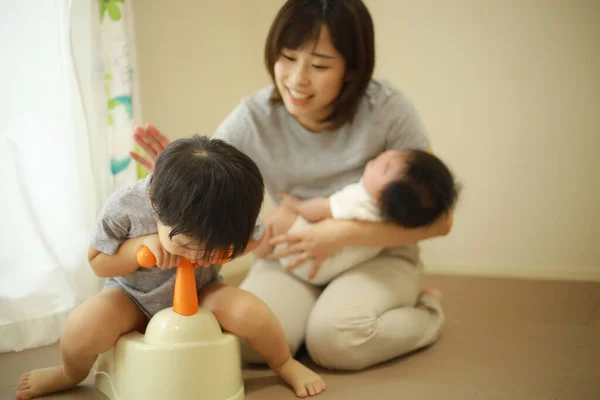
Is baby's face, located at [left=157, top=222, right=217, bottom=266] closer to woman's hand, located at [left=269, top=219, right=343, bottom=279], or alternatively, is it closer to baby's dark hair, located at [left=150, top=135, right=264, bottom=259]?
baby's dark hair, located at [left=150, top=135, right=264, bottom=259]

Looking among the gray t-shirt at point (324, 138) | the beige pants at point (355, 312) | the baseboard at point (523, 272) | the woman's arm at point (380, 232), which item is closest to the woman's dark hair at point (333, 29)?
the gray t-shirt at point (324, 138)

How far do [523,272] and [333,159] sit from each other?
3.40 ft

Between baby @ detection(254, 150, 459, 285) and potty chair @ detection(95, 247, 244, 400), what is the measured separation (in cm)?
40

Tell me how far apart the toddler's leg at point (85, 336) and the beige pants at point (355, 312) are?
325 millimetres

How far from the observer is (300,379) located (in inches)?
44.1

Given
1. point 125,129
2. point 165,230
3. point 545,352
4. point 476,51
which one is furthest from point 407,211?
point 476,51

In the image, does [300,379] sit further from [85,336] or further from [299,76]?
[299,76]

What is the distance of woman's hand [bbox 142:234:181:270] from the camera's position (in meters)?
0.93

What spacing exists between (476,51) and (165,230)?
4.77 feet

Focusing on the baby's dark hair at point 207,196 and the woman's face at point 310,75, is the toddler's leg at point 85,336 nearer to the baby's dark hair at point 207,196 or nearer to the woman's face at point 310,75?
the baby's dark hair at point 207,196

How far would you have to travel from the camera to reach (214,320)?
101cm

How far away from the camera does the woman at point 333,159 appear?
121 centimetres

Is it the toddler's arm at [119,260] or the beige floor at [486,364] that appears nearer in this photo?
the toddler's arm at [119,260]

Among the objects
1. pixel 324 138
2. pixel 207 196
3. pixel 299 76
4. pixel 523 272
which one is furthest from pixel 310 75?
pixel 523 272
